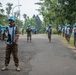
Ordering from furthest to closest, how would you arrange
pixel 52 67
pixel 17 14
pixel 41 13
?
pixel 17 14 → pixel 41 13 → pixel 52 67

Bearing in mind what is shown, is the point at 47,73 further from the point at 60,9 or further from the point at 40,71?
the point at 60,9

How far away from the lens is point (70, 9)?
Result: 116 feet

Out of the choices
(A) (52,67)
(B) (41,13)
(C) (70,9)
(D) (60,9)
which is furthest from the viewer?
(B) (41,13)

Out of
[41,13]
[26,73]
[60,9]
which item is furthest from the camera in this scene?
[41,13]

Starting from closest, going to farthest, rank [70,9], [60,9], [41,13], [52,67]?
[52,67]
[70,9]
[60,9]
[41,13]

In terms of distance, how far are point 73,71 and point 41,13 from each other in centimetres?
6332

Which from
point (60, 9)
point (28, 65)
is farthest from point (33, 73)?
point (60, 9)

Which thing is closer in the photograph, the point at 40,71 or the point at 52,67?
the point at 40,71

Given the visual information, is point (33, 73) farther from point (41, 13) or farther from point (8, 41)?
point (41, 13)

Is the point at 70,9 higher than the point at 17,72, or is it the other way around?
the point at 70,9

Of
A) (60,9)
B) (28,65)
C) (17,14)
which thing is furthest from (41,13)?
(28,65)

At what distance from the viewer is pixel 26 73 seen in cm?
1145

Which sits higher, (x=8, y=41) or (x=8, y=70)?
(x=8, y=41)

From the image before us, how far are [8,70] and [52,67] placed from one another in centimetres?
199
